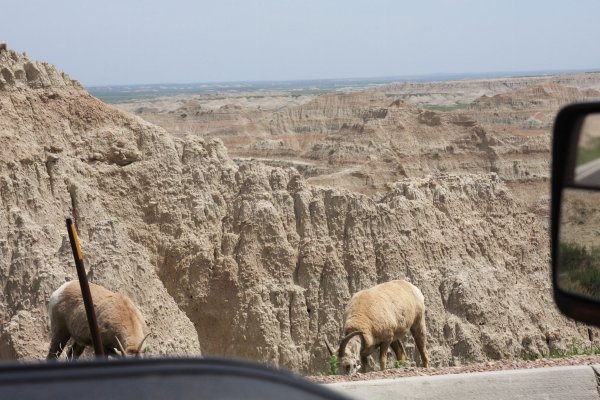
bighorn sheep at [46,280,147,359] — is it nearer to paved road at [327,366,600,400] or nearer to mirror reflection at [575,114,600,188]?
paved road at [327,366,600,400]

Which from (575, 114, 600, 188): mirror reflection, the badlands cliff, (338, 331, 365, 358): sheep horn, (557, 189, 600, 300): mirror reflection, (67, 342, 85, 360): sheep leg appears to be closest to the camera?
(575, 114, 600, 188): mirror reflection

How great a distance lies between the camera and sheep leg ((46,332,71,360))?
1146cm

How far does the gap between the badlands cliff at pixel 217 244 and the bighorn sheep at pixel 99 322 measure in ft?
8.38

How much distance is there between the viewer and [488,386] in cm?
690

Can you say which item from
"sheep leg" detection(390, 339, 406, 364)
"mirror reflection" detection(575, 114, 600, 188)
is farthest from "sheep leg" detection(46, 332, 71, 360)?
"mirror reflection" detection(575, 114, 600, 188)

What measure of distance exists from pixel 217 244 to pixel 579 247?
14.2 m

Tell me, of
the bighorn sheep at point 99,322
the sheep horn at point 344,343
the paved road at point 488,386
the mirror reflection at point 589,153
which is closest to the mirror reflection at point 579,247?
the mirror reflection at point 589,153

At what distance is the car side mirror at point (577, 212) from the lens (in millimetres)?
3166

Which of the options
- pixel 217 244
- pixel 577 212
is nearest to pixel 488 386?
pixel 577 212

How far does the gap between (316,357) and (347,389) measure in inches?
387

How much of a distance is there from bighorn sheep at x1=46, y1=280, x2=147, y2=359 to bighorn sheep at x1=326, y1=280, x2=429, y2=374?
8.90 feet

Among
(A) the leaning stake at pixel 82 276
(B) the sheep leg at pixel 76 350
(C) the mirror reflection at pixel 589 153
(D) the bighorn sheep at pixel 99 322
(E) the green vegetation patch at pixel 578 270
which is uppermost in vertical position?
(C) the mirror reflection at pixel 589 153

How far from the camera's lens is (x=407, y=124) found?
53.4m

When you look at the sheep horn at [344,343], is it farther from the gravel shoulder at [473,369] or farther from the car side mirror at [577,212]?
the car side mirror at [577,212]
